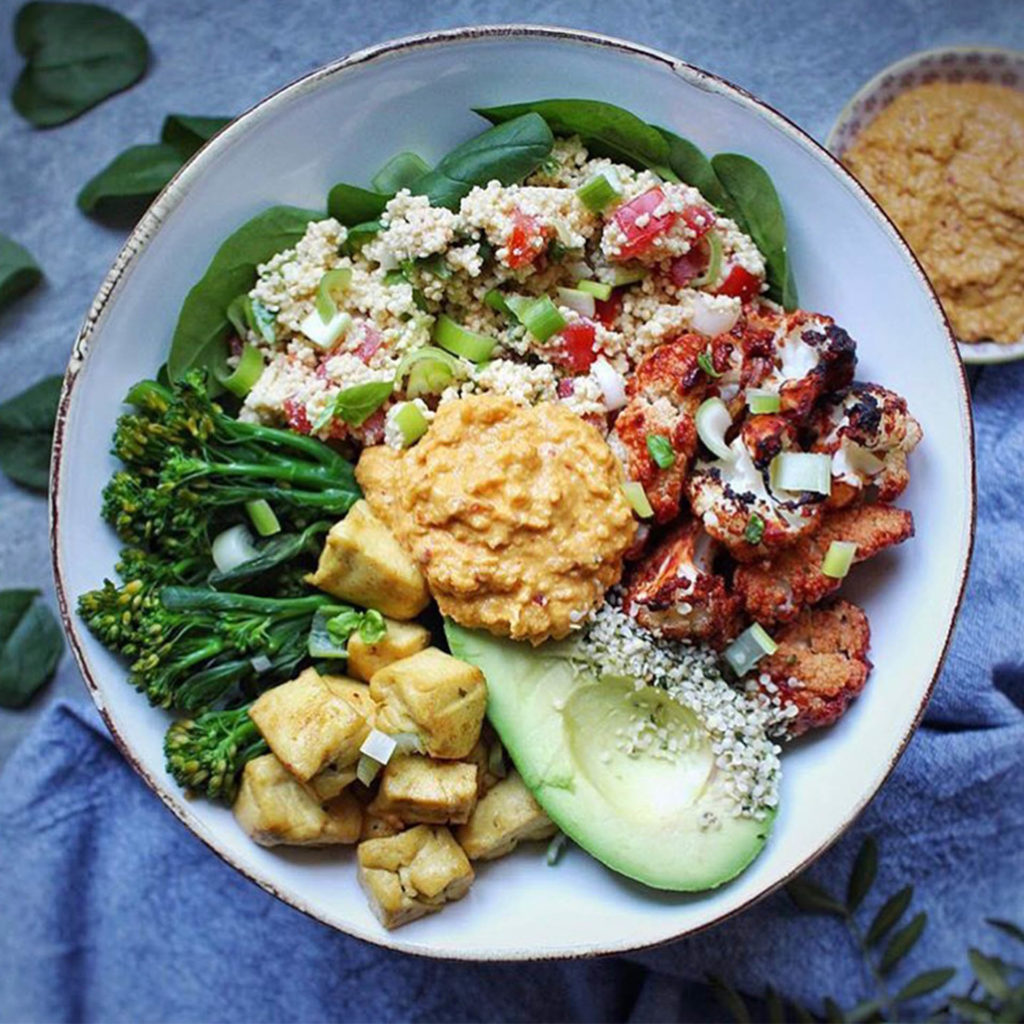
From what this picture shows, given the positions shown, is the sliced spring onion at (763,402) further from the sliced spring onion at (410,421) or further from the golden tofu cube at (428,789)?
the golden tofu cube at (428,789)

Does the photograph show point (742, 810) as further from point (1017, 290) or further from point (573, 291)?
point (1017, 290)

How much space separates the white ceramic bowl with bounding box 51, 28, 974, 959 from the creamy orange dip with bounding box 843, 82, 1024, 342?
587mm

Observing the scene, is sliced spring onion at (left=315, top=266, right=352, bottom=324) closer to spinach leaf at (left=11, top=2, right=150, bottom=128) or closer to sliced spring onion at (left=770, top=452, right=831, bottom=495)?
sliced spring onion at (left=770, top=452, right=831, bottom=495)

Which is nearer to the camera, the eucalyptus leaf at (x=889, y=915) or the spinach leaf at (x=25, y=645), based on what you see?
the eucalyptus leaf at (x=889, y=915)

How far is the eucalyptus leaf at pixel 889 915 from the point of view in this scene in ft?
10.2

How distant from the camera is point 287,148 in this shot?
2.71 meters

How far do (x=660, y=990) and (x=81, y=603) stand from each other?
1.79m

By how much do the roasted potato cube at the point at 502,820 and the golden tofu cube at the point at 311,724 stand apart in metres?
0.31

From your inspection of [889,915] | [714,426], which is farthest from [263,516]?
[889,915]


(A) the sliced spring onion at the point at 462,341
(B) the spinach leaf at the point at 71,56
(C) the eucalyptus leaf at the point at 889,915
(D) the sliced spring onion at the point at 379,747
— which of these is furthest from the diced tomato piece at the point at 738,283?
(B) the spinach leaf at the point at 71,56

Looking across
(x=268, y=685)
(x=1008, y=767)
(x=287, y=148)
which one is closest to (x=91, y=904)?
(x=268, y=685)

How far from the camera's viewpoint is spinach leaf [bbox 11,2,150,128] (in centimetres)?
331

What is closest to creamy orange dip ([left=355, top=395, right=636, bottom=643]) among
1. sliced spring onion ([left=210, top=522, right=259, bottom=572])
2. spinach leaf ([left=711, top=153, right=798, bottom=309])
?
sliced spring onion ([left=210, top=522, right=259, bottom=572])

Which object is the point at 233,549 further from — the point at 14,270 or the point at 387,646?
the point at 14,270
